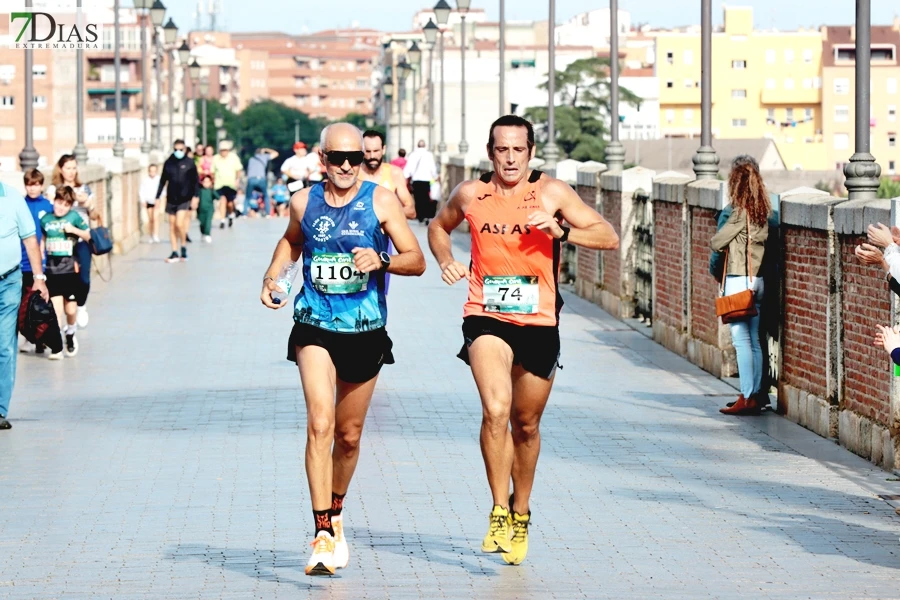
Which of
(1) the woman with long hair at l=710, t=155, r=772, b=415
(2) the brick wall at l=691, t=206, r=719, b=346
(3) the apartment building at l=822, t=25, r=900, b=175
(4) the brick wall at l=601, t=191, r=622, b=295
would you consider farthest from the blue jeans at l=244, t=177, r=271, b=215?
(3) the apartment building at l=822, t=25, r=900, b=175

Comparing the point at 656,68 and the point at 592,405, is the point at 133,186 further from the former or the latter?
the point at 656,68

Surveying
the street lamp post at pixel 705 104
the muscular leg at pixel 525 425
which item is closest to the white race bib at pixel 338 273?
the muscular leg at pixel 525 425

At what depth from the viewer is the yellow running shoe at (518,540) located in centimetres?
808

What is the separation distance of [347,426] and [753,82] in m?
190

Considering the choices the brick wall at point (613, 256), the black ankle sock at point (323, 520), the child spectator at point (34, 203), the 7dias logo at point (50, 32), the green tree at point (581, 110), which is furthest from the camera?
the green tree at point (581, 110)

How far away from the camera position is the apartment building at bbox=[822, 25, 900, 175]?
18888cm

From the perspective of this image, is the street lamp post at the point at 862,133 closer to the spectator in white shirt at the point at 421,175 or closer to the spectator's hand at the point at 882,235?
the spectator's hand at the point at 882,235

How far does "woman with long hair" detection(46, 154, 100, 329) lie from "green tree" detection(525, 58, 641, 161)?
335 ft

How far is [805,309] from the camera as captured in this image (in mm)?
12703

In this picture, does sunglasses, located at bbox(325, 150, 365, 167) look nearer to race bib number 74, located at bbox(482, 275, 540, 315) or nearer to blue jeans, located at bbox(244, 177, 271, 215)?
race bib number 74, located at bbox(482, 275, 540, 315)

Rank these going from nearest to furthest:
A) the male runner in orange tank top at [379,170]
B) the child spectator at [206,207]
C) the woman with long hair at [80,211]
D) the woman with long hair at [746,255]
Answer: the woman with long hair at [746,255] → the male runner in orange tank top at [379,170] → the woman with long hair at [80,211] → the child spectator at [206,207]

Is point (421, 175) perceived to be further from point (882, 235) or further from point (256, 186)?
A: point (882, 235)

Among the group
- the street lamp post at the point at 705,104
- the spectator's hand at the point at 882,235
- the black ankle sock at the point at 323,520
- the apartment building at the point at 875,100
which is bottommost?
the black ankle sock at the point at 323,520

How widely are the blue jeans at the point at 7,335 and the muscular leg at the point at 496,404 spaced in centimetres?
531
